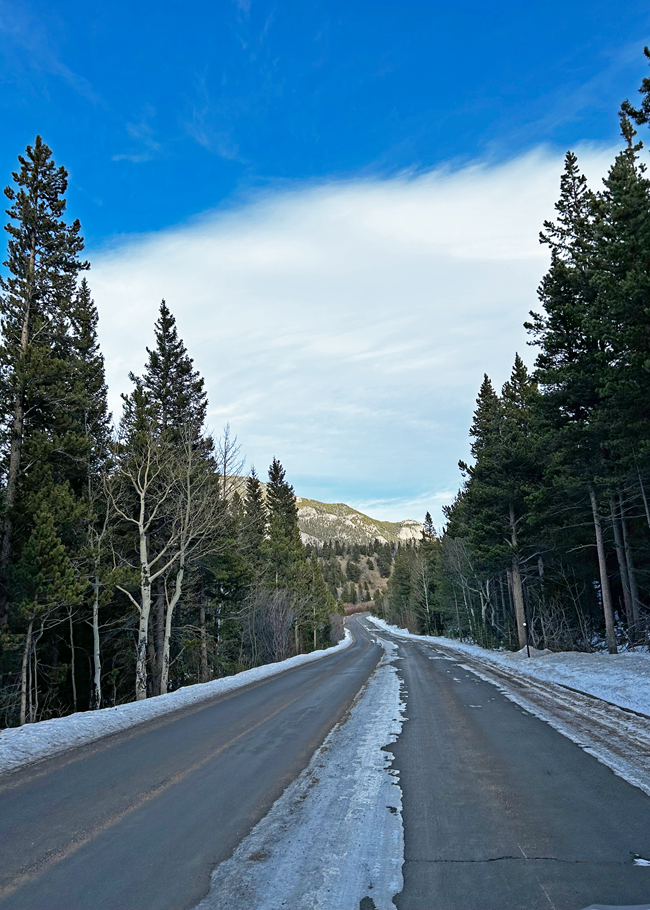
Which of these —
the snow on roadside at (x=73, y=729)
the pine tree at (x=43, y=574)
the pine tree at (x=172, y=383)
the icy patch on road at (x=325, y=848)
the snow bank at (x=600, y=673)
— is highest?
the pine tree at (x=172, y=383)

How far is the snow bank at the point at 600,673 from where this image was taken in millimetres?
10438

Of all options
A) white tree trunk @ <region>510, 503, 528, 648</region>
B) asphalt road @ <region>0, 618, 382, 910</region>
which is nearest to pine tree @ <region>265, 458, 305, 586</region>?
white tree trunk @ <region>510, 503, 528, 648</region>

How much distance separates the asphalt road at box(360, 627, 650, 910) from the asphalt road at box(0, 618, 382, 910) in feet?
4.75

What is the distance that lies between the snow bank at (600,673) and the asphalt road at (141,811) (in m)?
6.10

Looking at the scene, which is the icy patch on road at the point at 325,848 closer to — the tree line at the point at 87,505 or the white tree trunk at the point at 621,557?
the tree line at the point at 87,505

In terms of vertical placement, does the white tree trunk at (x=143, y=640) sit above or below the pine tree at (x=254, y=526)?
below

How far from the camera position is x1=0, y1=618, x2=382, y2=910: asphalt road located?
342cm

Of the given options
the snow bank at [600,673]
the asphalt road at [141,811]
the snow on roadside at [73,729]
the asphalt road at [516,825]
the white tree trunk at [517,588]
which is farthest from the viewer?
the white tree trunk at [517,588]

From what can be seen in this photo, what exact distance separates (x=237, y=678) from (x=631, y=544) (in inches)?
768

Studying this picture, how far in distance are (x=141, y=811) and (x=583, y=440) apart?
62.3ft

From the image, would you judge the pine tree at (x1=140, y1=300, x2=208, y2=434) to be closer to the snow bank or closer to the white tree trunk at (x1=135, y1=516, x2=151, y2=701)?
the white tree trunk at (x1=135, y1=516, x2=151, y2=701)

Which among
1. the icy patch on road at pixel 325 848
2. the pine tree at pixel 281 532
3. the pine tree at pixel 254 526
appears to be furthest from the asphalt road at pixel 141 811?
the pine tree at pixel 281 532

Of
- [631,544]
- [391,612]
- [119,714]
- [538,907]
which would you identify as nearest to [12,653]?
[119,714]

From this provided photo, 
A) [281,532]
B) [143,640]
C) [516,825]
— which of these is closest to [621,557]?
[143,640]
